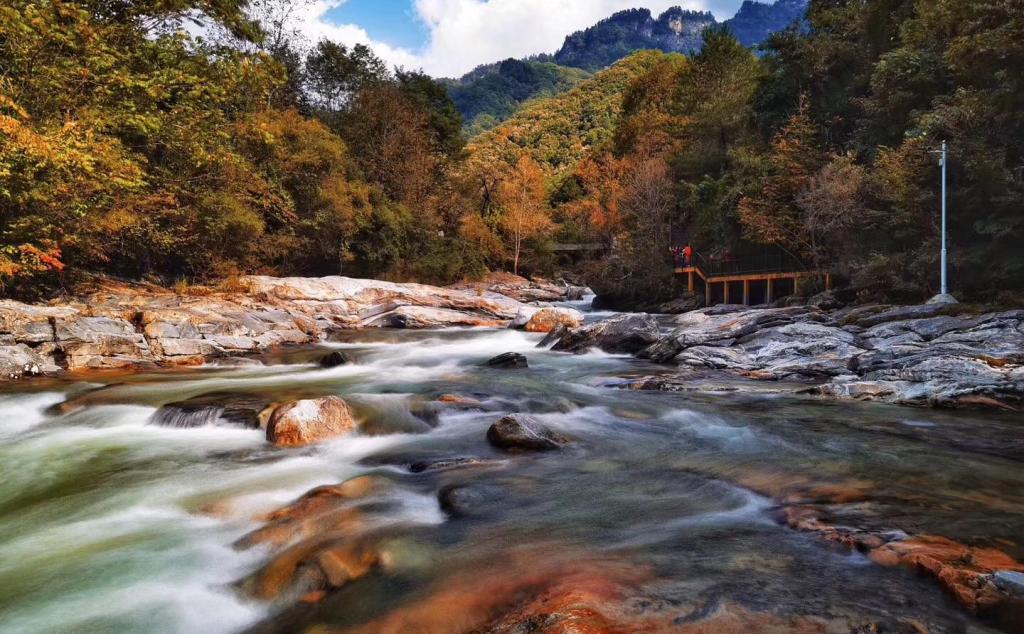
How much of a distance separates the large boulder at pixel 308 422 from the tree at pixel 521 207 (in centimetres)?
3919

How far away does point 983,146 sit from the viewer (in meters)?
14.9

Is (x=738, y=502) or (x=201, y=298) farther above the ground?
(x=201, y=298)

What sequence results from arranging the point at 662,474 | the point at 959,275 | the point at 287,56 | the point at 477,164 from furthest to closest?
1. the point at 477,164
2. the point at 287,56
3. the point at 959,275
4. the point at 662,474

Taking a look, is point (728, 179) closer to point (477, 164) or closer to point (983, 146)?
point (983, 146)

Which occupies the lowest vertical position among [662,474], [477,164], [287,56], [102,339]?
[662,474]

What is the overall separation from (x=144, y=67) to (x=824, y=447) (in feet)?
65.9

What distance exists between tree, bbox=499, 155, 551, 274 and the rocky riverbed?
30.3 metres

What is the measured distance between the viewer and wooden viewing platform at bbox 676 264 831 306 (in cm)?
2451

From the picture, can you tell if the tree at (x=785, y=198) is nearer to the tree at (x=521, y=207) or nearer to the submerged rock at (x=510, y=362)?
the submerged rock at (x=510, y=362)

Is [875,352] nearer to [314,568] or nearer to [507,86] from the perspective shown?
[314,568]

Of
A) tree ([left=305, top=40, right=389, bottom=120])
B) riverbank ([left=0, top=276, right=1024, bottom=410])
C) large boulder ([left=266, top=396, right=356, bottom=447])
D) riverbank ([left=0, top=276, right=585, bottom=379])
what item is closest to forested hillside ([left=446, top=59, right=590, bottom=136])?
tree ([left=305, top=40, right=389, bottom=120])

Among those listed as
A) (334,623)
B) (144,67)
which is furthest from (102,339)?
(334,623)

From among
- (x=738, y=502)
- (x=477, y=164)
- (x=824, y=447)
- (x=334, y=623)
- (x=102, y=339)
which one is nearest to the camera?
(x=334, y=623)

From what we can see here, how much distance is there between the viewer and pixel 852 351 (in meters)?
12.2
